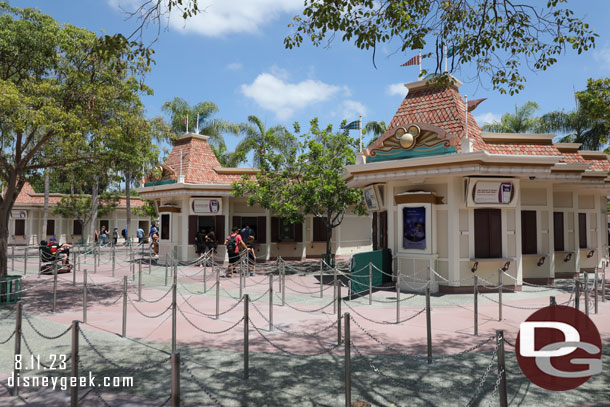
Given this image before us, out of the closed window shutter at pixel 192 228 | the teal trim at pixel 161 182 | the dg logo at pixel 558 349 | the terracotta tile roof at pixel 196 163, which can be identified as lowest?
the dg logo at pixel 558 349

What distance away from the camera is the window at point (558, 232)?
15758 mm

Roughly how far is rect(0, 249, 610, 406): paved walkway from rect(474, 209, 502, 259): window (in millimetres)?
1573

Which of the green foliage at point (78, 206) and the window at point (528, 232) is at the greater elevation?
the green foliage at point (78, 206)

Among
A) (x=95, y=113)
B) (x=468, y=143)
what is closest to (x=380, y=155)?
(x=468, y=143)

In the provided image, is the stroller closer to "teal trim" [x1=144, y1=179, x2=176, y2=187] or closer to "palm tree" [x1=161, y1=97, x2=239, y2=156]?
"teal trim" [x1=144, y1=179, x2=176, y2=187]

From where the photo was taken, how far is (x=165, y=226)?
20.3 m

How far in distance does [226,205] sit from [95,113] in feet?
33.3

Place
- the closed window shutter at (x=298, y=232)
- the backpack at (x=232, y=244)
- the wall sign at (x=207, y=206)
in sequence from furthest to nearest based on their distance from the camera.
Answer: the closed window shutter at (x=298, y=232) → the wall sign at (x=207, y=206) → the backpack at (x=232, y=244)

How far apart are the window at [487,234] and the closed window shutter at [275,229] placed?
11.8 metres

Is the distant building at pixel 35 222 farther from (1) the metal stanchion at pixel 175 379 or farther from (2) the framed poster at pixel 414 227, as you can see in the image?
(1) the metal stanchion at pixel 175 379

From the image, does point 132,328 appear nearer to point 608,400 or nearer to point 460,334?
point 460,334

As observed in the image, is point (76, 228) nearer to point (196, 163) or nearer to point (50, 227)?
point (50, 227)

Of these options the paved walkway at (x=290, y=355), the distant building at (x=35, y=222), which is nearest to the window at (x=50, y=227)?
the distant building at (x=35, y=222)

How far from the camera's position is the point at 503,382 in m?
4.07
